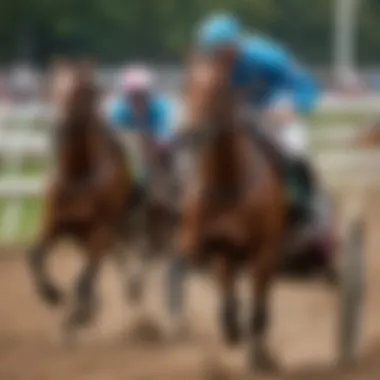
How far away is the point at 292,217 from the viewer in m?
4.56

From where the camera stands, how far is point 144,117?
19.6ft

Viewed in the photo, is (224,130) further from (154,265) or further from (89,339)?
(154,265)

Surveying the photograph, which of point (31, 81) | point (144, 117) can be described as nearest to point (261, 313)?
point (144, 117)

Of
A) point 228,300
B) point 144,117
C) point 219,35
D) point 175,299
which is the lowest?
point 175,299

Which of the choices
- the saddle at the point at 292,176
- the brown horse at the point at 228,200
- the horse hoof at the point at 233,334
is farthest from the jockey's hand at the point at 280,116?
the horse hoof at the point at 233,334

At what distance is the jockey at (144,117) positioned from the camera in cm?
575

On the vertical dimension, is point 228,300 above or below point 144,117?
below

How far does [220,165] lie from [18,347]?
1.43 meters

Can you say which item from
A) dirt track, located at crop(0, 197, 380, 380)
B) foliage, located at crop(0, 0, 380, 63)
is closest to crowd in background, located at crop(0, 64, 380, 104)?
foliage, located at crop(0, 0, 380, 63)

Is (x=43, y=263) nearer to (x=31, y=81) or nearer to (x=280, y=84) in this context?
(x=280, y=84)

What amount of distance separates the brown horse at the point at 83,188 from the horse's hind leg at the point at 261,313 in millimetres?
1051

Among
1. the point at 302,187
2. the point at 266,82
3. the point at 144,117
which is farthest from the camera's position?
the point at 144,117

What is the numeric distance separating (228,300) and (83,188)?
1210 millimetres

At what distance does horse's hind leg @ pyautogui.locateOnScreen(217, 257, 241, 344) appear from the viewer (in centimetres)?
428
